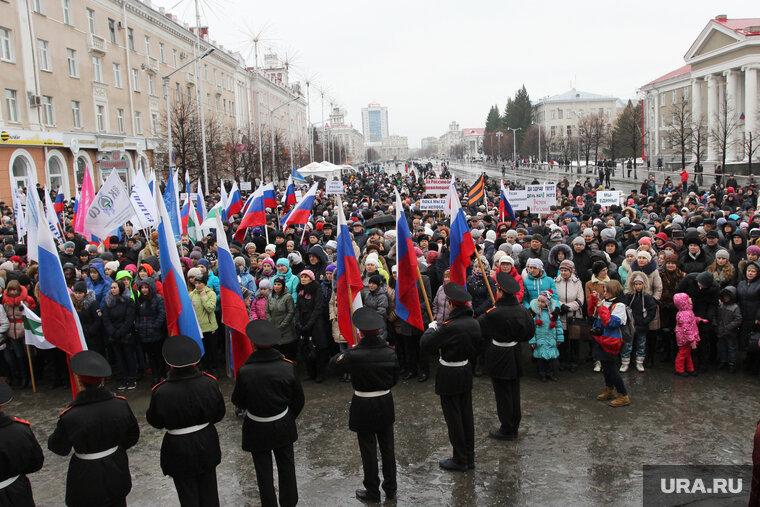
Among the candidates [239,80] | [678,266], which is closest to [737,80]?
[239,80]

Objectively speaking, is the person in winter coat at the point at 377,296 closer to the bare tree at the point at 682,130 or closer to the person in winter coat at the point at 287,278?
the person in winter coat at the point at 287,278

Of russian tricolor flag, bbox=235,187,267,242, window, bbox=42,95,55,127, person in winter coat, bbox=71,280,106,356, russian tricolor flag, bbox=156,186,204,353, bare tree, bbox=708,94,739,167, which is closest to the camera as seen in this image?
russian tricolor flag, bbox=156,186,204,353

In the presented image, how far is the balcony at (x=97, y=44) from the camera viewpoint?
34953 millimetres

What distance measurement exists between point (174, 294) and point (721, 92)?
211ft

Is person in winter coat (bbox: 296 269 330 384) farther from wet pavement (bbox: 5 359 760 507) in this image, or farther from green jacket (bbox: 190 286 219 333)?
green jacket (bbox: 190 286 219 333)

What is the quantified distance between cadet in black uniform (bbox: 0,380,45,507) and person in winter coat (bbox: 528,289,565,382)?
604 centimetres

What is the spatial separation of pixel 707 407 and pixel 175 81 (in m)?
47.3

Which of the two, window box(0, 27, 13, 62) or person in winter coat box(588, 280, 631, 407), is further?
window box(0, 27, 13, 62)

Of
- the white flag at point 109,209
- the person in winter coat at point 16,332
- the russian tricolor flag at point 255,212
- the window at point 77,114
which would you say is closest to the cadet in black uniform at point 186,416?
the person in winter coat at point 16,332

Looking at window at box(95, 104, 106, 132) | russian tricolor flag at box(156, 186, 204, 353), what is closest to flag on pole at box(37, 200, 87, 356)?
russian tricolor flag at box(156, 186, 204, 353)

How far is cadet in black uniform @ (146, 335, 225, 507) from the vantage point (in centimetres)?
458

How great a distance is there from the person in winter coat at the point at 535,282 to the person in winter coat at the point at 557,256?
864mm

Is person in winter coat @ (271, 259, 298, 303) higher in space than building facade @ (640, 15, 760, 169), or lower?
lower

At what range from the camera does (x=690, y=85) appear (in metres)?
64.0
